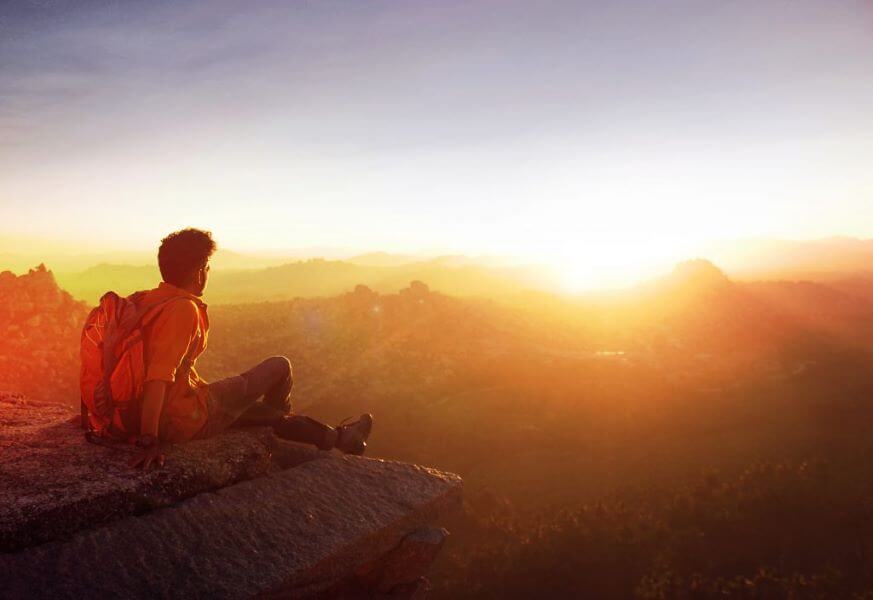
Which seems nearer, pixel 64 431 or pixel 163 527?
pixel 163 527

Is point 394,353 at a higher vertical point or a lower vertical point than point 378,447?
higher

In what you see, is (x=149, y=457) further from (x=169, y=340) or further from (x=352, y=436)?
(x=352, y=436)

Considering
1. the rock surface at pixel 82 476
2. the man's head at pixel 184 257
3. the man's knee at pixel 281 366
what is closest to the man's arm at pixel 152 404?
the rock surface at pixel 82 476

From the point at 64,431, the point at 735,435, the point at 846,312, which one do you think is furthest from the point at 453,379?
the point at 846,312

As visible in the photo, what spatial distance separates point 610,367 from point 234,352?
14.9 meters

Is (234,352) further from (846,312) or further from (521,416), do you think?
(846,312)

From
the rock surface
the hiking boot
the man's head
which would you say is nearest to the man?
the man's head

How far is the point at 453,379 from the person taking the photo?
20578 millimetres

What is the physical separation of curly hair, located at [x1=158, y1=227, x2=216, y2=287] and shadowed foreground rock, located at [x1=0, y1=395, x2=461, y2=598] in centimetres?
151

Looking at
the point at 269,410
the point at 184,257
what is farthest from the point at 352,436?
the point at 184,257

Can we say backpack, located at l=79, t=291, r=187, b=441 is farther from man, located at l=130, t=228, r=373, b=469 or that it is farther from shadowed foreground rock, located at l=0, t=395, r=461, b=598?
shadowed foreground rock, located at l=0, t=395, r=461, b=598

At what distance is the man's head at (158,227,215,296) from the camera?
15.2 feet

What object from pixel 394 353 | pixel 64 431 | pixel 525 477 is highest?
pixel 64 431

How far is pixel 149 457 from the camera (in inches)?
167
